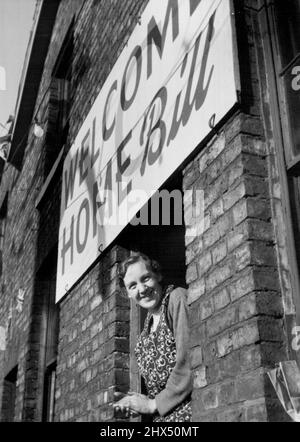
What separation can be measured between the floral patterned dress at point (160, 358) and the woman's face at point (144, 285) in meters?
0.10

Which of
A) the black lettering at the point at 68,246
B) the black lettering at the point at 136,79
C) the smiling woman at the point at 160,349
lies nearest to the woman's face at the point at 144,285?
the smiling woman at the point at 160,349

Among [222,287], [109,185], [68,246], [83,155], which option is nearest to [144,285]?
[222,287]

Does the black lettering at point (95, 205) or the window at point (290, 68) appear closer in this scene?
the window at point (290, 68)

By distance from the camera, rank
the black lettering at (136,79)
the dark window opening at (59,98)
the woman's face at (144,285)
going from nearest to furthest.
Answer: the woman's face at (144,285)
the black lettering at (136,79)
the dark window opening at (59,98)

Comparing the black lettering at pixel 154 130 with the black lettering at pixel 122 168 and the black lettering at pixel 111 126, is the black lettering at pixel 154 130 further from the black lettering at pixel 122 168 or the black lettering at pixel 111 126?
→ the black lettering at pixel 111 126

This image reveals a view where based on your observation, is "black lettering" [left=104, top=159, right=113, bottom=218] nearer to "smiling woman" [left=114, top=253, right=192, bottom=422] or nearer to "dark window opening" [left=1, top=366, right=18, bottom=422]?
"smiling woman" [left=114, top=253, right=192, bottom=422]

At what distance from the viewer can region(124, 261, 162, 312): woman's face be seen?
9.01ft

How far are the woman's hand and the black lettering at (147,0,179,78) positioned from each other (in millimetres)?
1711

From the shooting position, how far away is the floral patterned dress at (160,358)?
250 centimetres

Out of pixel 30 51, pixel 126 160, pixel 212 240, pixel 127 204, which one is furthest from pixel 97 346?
pixel 30 51

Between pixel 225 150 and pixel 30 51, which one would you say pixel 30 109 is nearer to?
pixel 30 51

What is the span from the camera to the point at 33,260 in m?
5.82

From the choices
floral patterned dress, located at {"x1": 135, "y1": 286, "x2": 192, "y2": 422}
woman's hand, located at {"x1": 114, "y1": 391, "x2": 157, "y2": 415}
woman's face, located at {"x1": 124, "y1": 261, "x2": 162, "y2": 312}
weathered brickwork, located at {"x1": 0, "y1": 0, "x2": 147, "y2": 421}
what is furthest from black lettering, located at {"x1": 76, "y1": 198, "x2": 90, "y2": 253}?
woman's hand, located at {"x1": 114, "y1": 391, "x2": 157, "y2": 415}
